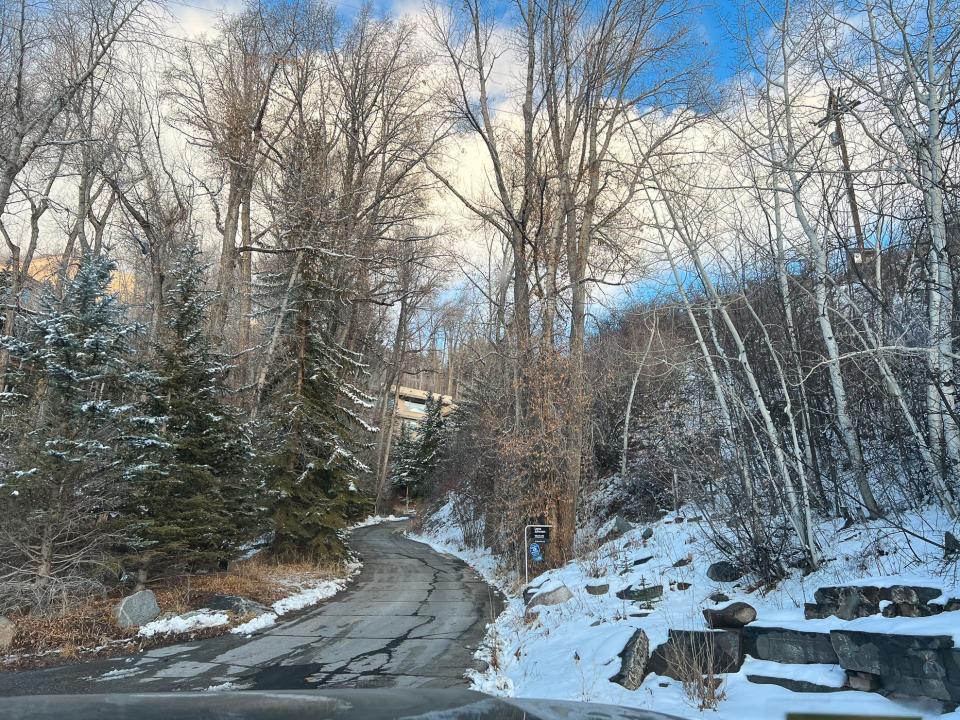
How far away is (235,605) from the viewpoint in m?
10.4

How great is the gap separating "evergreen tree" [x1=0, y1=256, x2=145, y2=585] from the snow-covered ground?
635 cm

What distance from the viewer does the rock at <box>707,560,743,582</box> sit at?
773cm

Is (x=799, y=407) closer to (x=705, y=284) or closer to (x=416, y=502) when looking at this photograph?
(x=705, y=284)

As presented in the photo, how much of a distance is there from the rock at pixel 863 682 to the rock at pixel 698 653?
3.00ft

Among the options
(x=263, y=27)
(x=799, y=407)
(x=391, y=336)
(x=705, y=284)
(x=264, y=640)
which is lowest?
(x=264, y=640)

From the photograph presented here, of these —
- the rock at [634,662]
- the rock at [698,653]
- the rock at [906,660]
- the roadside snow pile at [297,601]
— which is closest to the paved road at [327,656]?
the roadside snow pile at [297,601]

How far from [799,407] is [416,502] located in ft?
129

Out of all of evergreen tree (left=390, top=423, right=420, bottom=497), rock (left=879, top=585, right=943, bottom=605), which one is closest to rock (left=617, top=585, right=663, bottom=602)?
rock (left=879, top=585, right=943, bottom=605)

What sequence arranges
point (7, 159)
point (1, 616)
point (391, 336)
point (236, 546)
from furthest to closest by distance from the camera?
point (391, 336) → point (236, 546) → point (7, 159) → point (1, 616)

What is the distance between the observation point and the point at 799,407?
878 cm

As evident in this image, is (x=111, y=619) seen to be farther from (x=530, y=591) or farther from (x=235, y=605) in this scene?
(x=530, y=591)

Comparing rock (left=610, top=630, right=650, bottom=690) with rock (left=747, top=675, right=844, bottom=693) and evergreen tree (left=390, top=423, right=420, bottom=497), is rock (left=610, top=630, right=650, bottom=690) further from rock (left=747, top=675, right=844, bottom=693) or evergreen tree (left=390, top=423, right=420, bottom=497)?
evergreen tree (left=390, top=423, right=420, bottom=497)

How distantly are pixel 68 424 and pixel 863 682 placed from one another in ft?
34.8

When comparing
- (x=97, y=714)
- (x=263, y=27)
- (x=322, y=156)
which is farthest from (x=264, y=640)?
(x=263, y=27)
